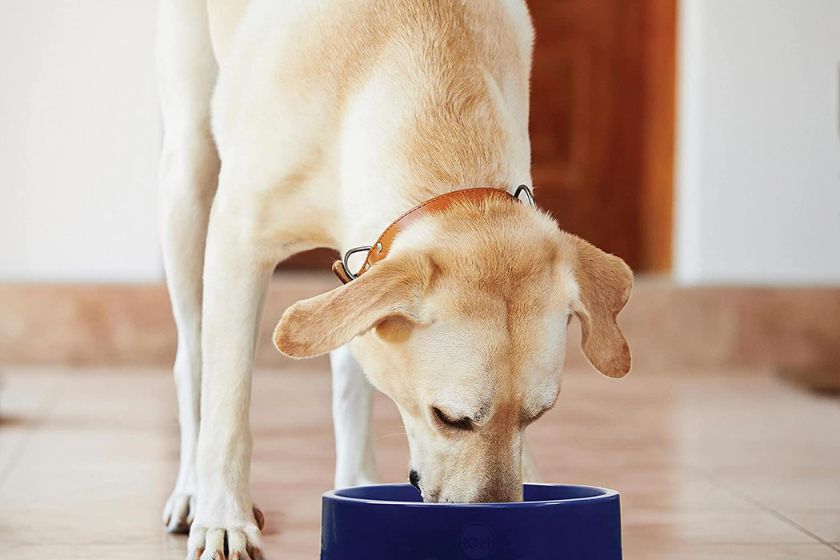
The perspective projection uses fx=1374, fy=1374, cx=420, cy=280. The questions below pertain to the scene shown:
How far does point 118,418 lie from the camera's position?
4.57m

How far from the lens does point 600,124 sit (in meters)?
6.98

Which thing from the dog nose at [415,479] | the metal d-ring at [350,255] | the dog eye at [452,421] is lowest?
the dog nose at [415,479]

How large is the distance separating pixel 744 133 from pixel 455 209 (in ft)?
14.1

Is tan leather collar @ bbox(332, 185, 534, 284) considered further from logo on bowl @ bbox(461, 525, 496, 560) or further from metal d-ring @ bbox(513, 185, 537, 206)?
logo on bowl @ bbox(461, 525, 496, 560)

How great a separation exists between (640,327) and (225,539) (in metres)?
3.82

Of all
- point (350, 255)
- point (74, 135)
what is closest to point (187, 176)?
point (350, 255)

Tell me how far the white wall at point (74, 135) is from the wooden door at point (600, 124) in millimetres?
1033

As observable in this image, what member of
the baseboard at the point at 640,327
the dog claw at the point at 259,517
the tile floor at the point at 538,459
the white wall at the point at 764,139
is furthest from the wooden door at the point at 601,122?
the dog claw at the point at 259,517

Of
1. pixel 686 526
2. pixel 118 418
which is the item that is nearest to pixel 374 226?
pixel 686 526

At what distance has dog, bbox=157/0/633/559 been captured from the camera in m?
2.21

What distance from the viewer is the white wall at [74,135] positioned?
6219 mm

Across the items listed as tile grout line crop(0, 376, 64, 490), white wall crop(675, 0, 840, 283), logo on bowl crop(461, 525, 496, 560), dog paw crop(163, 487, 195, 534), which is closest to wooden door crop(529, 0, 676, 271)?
white wall crop(675, 0, 840, 283)

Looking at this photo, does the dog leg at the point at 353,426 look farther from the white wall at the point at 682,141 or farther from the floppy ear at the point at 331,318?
the white wall at the point at 682,141

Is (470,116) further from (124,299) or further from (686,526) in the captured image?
(124,299)
